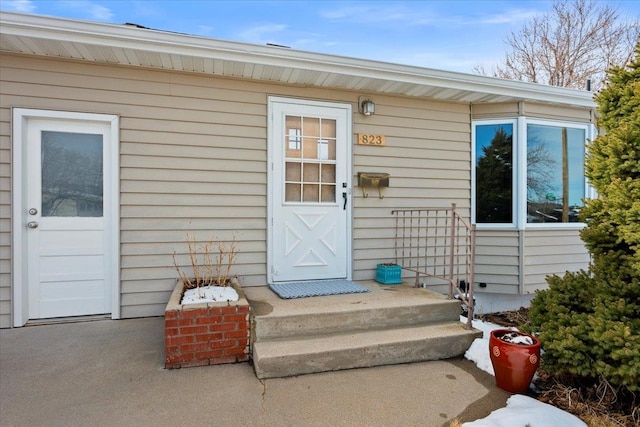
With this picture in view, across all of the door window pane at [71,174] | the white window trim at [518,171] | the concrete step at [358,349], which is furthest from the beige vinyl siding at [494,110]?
the door window pane at [71,174]

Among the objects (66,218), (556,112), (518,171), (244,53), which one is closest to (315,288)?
(244,53)

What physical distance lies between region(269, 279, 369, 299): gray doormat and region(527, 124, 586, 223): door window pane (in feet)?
9.09

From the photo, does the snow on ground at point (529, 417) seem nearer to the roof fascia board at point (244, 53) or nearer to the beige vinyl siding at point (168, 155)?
the beige vinyl siding at point (168, 155)

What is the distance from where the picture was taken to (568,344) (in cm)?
224

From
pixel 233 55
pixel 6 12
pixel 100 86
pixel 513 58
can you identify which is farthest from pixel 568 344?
pixel 513 58

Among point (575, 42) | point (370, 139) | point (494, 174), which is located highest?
point (575, 42)

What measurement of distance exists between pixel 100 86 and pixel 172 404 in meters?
2.95

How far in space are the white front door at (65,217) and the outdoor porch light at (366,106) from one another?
2.67m

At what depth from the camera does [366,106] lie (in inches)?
165

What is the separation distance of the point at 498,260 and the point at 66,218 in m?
5.08

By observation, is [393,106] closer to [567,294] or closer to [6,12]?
[567,294]

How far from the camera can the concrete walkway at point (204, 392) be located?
207cm

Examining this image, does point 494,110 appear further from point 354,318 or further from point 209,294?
point 209,294

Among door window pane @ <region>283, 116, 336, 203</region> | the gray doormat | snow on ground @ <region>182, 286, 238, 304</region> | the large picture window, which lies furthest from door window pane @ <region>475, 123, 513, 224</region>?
snow on ground @ <region>182, 286, 238, 304</region>
